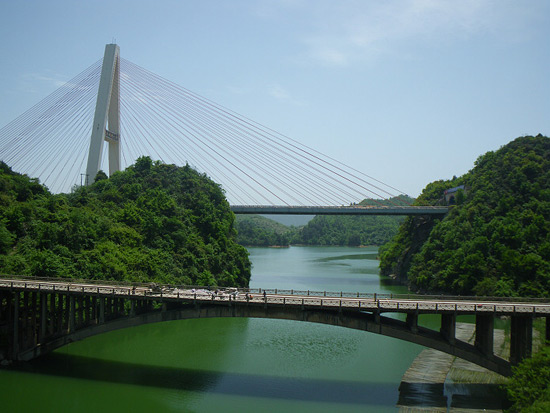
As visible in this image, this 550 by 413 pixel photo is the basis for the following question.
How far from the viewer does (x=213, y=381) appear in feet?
91.0

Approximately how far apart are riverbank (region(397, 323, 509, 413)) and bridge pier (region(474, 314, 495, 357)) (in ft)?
7.50

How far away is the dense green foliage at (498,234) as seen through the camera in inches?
1797

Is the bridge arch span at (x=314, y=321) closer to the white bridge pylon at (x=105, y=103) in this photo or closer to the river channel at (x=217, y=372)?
the river channel at (x=217, y=372)

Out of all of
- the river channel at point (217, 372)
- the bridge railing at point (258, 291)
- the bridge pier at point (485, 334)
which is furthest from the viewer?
the bridge railing at point (258, 291)

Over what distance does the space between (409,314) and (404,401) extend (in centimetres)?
436

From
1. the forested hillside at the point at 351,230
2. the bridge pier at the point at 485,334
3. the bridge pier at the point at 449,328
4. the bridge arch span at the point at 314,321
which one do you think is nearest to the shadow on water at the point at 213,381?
the bridge arch span at the point at 314,321

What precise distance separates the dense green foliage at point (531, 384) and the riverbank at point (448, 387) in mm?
2484

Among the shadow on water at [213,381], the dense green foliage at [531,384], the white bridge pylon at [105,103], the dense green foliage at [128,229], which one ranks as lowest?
the shadow on water at [213,381]

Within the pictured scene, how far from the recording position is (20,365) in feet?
92.5

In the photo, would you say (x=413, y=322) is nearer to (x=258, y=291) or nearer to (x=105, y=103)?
(x=258, y=291)

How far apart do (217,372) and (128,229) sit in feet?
74.0

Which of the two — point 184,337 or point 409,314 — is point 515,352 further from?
point 184,337

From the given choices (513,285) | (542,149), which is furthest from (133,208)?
(542,149)

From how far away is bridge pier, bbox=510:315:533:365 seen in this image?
78.7 feet
